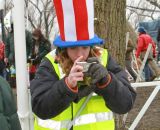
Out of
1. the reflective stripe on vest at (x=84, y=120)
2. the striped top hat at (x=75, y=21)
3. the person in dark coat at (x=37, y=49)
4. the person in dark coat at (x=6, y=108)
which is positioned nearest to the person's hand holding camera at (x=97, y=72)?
the striped top hat at (x=75, y=21)

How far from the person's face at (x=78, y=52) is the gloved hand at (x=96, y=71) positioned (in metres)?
0.06

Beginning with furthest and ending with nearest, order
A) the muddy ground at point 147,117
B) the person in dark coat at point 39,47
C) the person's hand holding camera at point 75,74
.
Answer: the person in dark coat at point 39,47 → the muddy ground at point 147,117 → the person's hand holding camera at point 75,74

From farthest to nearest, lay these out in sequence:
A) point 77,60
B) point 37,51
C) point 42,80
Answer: point 37,51, point 42,80, point 77,60

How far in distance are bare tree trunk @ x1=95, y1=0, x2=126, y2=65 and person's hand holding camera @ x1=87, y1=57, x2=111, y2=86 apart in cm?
214

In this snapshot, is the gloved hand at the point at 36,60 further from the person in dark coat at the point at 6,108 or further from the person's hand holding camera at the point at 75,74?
the person in dark coat at the point at 6,108

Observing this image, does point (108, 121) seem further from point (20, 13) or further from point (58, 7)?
point (20, 13)

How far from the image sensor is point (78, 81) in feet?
9.68

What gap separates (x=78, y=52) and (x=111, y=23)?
2258 millimetres

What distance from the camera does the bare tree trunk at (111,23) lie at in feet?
16.7

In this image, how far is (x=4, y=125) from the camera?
8.54 ft

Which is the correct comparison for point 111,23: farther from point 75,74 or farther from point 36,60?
point 36,60

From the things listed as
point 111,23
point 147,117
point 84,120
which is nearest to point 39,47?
point 147,117

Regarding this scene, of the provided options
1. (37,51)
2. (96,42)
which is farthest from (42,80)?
(37,51)

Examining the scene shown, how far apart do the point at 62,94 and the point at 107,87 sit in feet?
0.88
